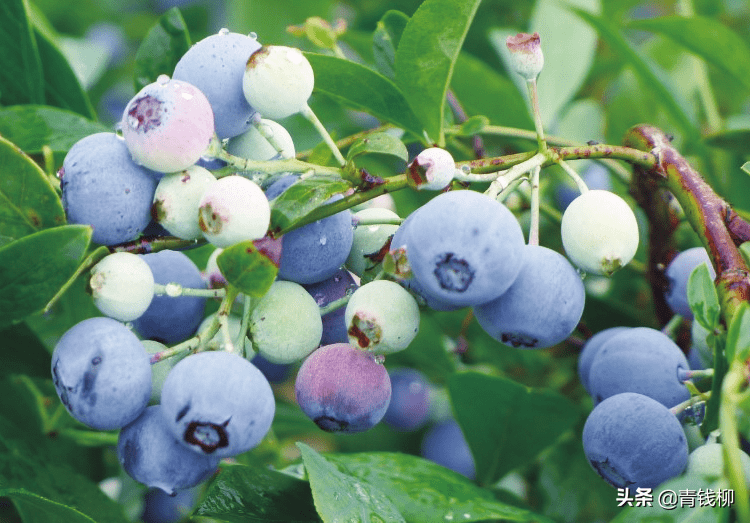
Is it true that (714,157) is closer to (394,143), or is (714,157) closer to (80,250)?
(394,143)

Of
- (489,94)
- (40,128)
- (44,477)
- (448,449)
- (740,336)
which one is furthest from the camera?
(448,449)

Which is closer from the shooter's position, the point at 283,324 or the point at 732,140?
the point at 283,324

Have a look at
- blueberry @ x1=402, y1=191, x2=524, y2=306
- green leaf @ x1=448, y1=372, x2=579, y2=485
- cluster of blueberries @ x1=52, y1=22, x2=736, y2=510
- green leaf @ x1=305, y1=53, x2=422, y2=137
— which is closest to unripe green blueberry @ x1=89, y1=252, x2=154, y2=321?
cluster of blueberries @ x1=52, y1=22, x2=736, y2=510

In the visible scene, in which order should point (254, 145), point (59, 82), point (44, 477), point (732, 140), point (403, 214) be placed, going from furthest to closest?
point (403, 214), point (732, 140), point (59, 82), point (44, 477), point (254, 145)

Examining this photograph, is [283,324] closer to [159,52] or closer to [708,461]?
[708,461]

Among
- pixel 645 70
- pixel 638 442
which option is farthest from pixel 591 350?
pixel 645 70

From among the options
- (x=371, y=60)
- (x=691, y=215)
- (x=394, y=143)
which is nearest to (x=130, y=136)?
(x=394, y=143)

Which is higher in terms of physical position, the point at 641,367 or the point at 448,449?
the point at 641,367

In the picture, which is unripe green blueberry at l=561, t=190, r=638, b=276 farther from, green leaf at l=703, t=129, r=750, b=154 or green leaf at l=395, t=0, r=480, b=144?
green leaf at l=703, t=129, r=750, b=154
